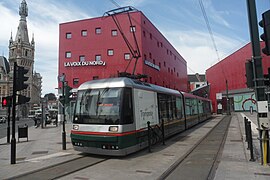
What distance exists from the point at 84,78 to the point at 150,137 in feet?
88.2

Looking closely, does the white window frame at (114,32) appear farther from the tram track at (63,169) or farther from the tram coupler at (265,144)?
the tram coupler at (265,144)

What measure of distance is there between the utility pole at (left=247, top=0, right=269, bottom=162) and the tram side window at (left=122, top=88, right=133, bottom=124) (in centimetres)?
423

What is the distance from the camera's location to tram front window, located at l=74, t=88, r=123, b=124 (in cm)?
851

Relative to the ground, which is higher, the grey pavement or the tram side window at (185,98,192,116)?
the tram side window at (185,98,192,116)

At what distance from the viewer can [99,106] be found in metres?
8.76

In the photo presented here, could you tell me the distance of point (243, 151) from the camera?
32.0ft

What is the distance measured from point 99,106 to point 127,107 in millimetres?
1029

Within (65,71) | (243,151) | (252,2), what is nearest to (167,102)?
(243,151)

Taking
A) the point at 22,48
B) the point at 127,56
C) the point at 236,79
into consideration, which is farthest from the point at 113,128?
the point at 22,48

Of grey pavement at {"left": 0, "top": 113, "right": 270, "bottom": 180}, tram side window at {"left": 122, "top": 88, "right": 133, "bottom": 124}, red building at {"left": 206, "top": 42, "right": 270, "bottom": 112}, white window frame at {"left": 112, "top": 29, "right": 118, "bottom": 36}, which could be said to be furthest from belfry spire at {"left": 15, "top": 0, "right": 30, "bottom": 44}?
tram side window at {"left": 122, "top": 88, "right": 133, "bottom": 124}

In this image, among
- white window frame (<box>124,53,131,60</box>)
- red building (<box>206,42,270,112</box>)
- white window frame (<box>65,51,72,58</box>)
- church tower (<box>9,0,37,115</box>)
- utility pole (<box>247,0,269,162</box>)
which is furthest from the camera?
church tower (<box>9,0,37,115</box>)

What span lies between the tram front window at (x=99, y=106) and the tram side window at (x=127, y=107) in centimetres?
19

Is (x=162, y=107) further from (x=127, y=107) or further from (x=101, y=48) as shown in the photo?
(x=101, y=48)

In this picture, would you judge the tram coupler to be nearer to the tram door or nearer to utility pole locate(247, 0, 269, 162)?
utility pole locate(247, 0, 269, 162)
